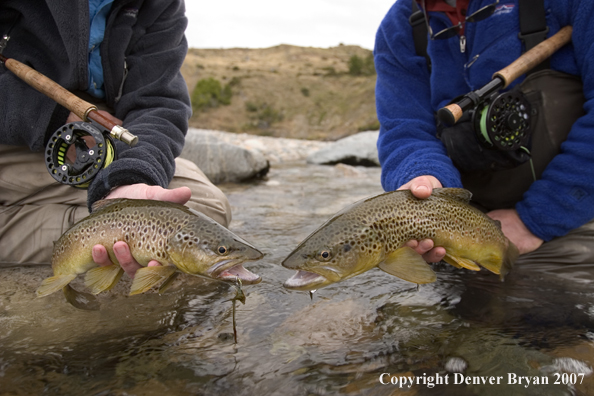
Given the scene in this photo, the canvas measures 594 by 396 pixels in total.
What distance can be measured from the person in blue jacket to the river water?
43 cm

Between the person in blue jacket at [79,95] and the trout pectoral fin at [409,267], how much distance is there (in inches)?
58.3

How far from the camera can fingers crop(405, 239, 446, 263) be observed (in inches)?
95.7

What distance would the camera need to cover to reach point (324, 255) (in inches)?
86.3

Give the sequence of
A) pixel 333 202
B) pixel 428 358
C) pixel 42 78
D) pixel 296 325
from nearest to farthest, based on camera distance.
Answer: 1. pixel 428 358
2. pixel 296 325
3. pixel 42 78
4. pixel 333 202

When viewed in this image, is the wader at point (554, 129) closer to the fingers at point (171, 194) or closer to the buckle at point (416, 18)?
the buckle at point (416, 18)

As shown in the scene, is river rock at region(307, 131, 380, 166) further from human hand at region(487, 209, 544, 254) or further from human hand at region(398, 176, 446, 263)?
human hand at region(398, 176, 446, 263)

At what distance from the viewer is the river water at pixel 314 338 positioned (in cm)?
191

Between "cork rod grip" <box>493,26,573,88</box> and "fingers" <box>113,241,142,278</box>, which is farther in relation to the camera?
"cork rod grip" <box>493,26,573,88</box>

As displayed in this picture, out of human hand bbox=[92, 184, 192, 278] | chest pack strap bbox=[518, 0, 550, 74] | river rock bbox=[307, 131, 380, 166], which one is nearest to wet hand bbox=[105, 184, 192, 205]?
human hand bbox=[92, 184, 192, 278]

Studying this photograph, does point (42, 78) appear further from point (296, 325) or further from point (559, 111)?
point (559, 111)

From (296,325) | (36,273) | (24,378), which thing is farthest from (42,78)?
(296,325)

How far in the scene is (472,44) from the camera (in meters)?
3.29

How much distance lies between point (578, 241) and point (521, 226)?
351 millimetres

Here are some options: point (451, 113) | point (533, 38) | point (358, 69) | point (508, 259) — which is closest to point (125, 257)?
point (451, 113)
